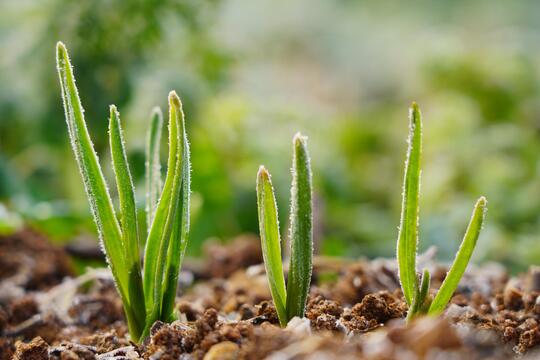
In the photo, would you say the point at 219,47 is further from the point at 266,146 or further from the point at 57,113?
the point at 57,113

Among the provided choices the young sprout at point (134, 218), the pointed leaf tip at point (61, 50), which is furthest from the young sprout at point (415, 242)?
the pointed leaf tip at point (61, 50)

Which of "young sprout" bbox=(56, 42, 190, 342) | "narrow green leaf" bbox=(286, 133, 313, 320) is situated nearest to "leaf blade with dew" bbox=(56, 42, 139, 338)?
"young sprout" bbox=(56, 42, 190, 342)

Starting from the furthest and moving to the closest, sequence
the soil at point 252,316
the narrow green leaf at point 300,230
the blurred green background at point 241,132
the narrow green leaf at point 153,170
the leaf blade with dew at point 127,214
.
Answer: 1. the blurred green background at point 241,132
2. the narrow green leaf at point 153,170
3. the leaf blade with dew at point 127,214
4. the narrow green leaf at point 300,230
5. the soil at point 252,316

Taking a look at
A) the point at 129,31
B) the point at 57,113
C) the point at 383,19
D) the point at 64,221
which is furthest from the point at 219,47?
the point at 383,19

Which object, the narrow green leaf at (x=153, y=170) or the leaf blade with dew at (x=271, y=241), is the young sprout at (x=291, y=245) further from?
the narrow green leaf at (x=153, y=170)

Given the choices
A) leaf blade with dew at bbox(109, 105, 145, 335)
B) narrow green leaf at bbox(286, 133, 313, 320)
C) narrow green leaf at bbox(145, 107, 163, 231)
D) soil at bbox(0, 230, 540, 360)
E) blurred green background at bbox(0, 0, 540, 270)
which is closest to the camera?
soil at bbox(0, 230, 540, 360)

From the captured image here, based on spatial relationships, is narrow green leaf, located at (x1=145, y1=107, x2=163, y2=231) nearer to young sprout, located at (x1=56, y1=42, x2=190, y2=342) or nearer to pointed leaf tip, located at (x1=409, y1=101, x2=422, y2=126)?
young sprout, located at (x1=56, y1=42, x2=190, y2=342)
